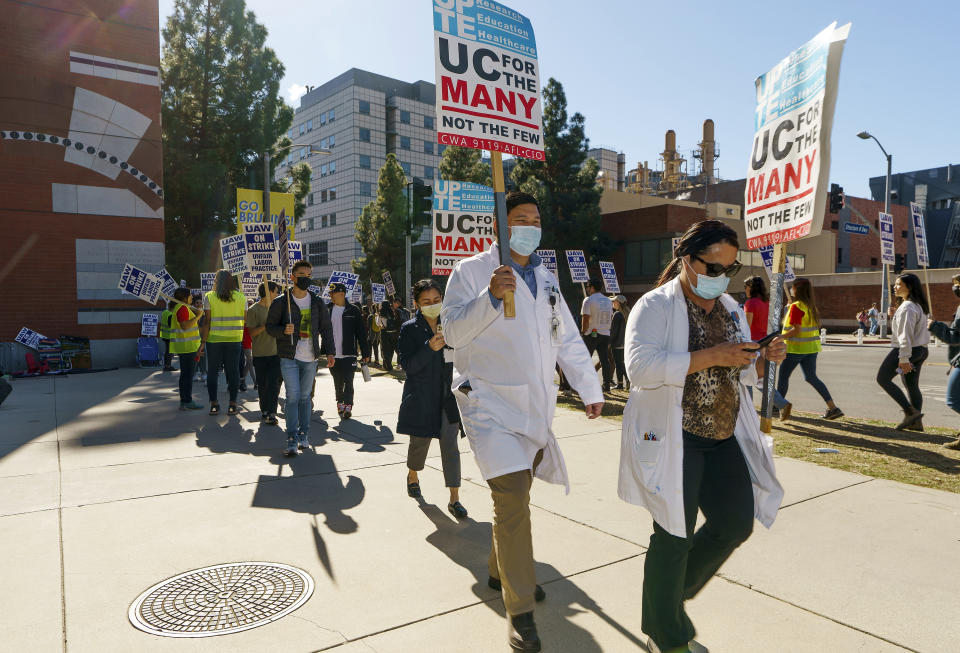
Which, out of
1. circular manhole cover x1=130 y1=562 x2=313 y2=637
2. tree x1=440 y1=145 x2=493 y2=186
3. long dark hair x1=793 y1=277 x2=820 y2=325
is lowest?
circular manhole cover x1=130 y1=562 x2=313 y2=637

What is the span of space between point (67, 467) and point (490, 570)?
498 cm

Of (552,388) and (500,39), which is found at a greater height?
(500,39)

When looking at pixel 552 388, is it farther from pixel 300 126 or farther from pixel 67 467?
pixel 300 126

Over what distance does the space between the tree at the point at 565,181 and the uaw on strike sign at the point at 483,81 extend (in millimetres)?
32857

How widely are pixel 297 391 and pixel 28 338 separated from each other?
549 inches

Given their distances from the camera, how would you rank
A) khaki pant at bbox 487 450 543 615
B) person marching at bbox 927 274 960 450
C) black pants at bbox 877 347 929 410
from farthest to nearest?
black pants at bbox 877 347 929 410
person marching at bbox 927 274 960 450
khaki pant at bbox 487 450 543 615

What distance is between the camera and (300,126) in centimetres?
7881

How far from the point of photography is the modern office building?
231ft

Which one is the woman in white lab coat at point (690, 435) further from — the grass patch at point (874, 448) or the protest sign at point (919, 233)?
the protest sign at point (919, 233)

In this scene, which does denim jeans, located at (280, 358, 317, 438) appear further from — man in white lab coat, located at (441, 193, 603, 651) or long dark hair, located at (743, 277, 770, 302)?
long dark hair, located at (743, 277, 770, 302)

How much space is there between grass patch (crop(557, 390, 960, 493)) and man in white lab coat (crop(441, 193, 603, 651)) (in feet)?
13.4

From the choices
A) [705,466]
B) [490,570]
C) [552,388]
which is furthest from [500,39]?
[490,570]

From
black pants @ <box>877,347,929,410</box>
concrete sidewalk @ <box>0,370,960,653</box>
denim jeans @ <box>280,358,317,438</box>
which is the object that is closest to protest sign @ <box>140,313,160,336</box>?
concrete sidewalk @ <box>0,370,960,653</box>

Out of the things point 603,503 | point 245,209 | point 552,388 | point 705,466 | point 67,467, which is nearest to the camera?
point 705,466
